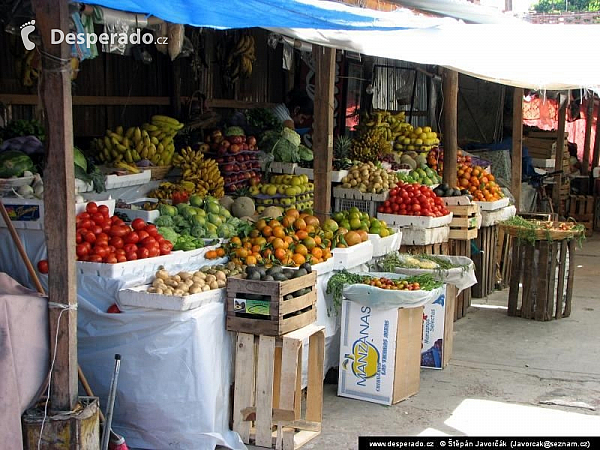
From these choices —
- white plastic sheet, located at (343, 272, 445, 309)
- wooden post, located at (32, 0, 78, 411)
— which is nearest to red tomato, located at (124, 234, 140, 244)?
wooden post, located at (32, 0, 78, 411)

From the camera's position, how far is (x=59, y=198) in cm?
443

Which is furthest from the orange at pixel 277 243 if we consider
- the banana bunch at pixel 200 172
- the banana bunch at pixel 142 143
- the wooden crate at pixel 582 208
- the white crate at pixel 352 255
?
the wooden crate at pixel 582 208

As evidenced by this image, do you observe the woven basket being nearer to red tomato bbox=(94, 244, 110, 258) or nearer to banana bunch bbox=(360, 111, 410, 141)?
banana bunch bbox=(360, 111, 410, 141)

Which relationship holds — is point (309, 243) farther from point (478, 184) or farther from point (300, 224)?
point (478, 184)

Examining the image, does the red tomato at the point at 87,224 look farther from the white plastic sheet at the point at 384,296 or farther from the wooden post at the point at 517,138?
the wooden post at the point at 517,138

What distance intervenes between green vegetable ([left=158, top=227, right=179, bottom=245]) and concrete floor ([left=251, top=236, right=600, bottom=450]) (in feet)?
5.50

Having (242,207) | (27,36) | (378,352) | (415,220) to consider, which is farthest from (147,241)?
(415,220)

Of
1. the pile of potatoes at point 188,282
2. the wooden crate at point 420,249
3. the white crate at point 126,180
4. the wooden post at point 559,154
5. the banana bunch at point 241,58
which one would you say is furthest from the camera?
the wooden post at point 559,154

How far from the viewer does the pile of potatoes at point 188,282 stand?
5.14 metres

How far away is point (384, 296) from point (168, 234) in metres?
1.67

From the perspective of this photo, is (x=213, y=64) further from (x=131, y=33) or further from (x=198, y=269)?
(x=198, y=269)

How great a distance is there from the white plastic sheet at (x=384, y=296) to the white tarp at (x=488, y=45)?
6.61 ft

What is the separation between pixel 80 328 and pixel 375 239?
9.46ft

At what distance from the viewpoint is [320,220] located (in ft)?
24.1
